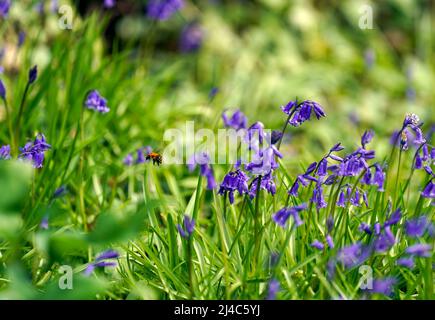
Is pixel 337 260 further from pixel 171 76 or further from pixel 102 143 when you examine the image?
pixel 171 76

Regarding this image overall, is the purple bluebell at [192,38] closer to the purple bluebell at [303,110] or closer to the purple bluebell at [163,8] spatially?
the purple bluebell at [163,8]

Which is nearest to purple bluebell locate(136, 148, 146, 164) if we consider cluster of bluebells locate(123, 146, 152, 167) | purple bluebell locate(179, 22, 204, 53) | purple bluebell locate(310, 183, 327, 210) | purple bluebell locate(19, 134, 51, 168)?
cluster of bluebells locate(123, 146, 152, 167)

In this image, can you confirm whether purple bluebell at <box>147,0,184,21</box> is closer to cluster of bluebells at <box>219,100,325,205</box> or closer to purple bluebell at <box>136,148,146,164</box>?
purple bluebell at <box>136,148,146,164</box>

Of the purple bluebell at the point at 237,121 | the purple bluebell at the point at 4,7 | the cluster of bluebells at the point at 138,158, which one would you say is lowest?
the cluster of bluebells at the point at 138,158

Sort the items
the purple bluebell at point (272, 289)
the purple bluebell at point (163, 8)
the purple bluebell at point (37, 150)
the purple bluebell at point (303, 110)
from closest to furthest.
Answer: the purple bluebell at point (272, 289)
the purple bluebell at point (303, 110)
the purple bluebell at point (37, 150)
the purple bluebell at point (163, 8)

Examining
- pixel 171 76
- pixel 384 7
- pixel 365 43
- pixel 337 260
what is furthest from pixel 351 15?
pixel 337 260

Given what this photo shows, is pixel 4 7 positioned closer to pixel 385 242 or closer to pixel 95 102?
pixel 95 102

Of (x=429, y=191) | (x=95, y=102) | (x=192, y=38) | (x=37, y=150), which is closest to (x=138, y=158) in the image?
(x=95, y=102)

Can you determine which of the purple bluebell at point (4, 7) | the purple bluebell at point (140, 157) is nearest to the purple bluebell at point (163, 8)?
the purple bluebell at point (4, 7)

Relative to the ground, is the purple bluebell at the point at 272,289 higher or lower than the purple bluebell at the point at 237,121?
lower
